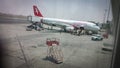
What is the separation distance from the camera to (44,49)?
1.93 m

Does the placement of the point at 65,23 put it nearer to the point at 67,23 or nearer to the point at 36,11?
the point at 67,23

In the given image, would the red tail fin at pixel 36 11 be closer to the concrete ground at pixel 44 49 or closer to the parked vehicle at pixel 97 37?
the concrete ground at pixel 44 49

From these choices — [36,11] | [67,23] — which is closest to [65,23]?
[67,23]

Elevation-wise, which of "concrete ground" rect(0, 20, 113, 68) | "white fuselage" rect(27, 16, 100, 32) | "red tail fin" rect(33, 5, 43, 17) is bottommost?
"concrete ground" rect(0, 20, 113, 68)

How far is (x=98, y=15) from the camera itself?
66.2 inches

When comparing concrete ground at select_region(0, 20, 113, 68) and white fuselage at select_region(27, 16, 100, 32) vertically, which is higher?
white fuselage at select_region(27, 16, 100, 32)

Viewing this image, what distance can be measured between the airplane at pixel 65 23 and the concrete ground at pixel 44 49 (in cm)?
9

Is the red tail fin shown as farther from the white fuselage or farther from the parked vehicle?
the parked vehicle

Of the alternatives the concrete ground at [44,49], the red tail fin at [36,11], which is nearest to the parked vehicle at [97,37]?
the concrete ground at [44,49]

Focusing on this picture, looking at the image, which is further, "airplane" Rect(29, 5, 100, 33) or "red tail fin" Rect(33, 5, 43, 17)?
"red tail fin" Rect(33, 5, 43, 17)

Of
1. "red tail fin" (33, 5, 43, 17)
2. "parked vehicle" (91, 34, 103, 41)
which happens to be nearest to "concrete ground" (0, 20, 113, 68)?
"parked vehicle" (91, 34, 103, 41)

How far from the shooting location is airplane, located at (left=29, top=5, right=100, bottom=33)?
1781 mm

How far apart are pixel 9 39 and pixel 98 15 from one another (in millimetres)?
1246

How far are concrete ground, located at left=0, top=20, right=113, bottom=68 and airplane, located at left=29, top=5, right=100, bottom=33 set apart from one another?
0.09 metres
